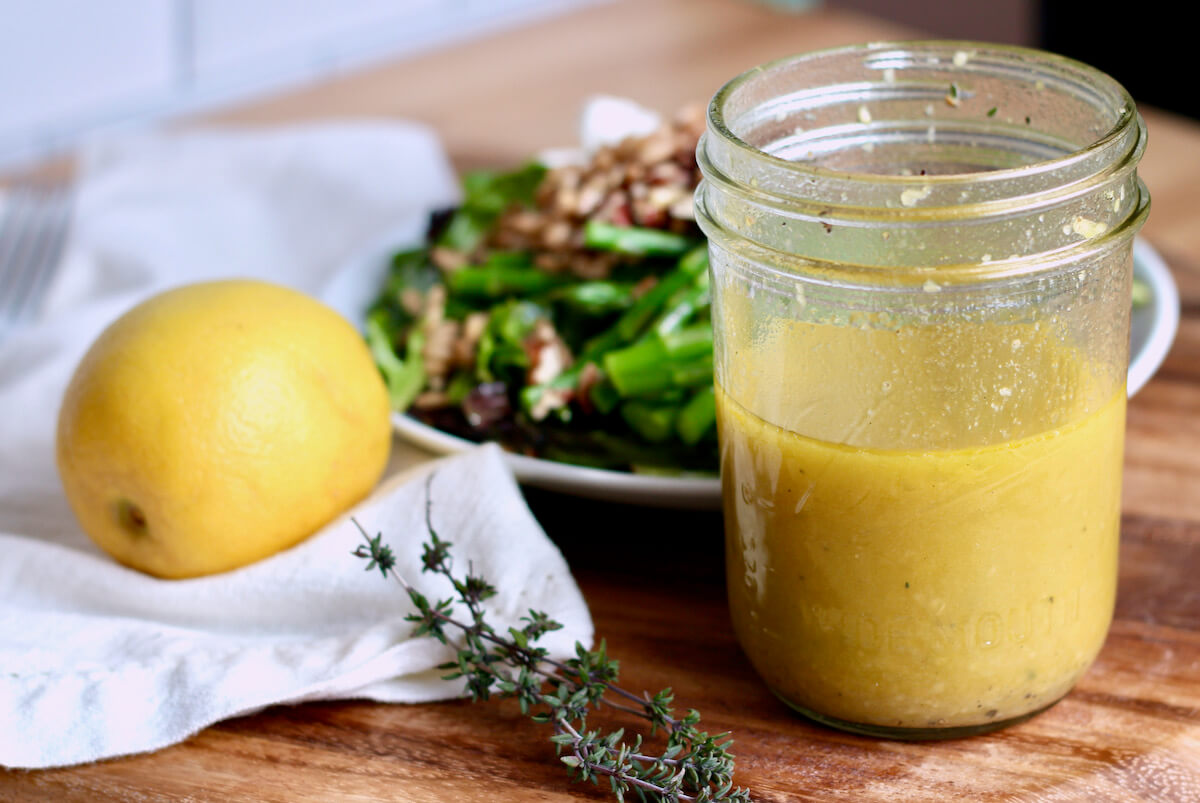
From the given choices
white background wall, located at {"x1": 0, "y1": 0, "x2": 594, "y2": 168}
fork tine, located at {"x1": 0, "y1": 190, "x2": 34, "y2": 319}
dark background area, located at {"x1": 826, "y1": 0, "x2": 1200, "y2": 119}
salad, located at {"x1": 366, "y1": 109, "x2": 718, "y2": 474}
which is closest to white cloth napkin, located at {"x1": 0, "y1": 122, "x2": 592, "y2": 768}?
salad, located at {"x1": 366, "y1": 109, "x2": 718, "y2": 474}

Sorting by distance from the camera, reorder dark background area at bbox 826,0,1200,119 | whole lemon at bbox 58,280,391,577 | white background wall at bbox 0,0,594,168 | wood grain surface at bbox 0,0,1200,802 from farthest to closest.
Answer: dark background area at bbox 826,0,1200,119
white background wall at bbox 0,0,594,168
whole lemon at bbox 58,280,391,577
wood grain surface at bbox 0,0,1200,802

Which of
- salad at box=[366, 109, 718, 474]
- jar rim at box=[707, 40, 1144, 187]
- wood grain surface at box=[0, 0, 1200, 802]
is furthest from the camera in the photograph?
salad at box=[366, 109, 718, 474]

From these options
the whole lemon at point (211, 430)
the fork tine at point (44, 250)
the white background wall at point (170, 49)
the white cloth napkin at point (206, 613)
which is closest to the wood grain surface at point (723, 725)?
the white cloth napkin at point (206, 613)

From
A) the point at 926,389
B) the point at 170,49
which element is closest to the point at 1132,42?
the point at 170,49

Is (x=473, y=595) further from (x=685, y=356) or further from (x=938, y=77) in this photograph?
(x=938, y=77)

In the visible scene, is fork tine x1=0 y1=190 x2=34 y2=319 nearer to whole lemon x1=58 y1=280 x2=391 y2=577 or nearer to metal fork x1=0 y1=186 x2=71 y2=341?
metal fork x1=0 y1=186 x2=71 y2=341

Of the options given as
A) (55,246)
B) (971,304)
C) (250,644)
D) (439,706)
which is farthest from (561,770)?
(55,246)
